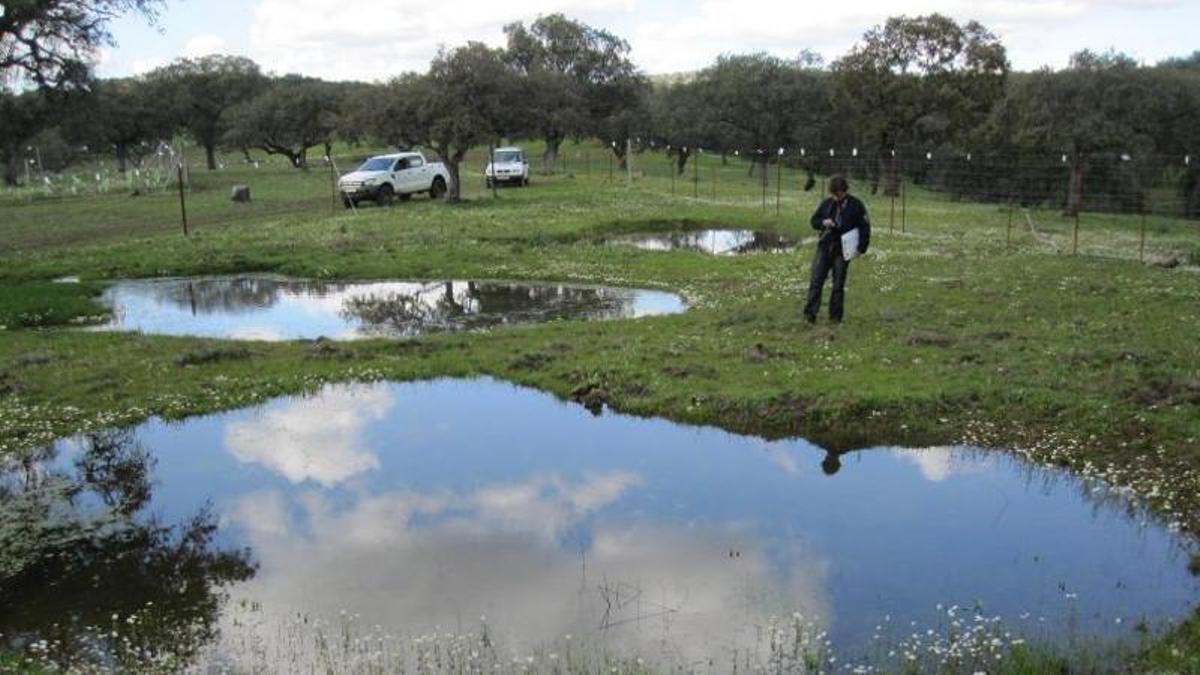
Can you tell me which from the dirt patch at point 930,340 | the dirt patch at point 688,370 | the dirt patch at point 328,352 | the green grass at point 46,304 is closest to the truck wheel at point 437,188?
the green grass at point 46,304

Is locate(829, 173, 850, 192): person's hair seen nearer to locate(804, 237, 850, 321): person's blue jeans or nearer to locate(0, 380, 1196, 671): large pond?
locate(804, 237, 850, 321): person's blue jeans

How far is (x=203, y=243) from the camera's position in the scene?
94.7ft

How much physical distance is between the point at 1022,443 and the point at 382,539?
271 inches

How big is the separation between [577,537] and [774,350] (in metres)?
6.15

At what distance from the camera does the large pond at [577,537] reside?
25.0ft

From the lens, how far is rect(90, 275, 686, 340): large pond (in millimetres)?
18250

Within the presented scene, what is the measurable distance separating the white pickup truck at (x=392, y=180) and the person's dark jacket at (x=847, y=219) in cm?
2848

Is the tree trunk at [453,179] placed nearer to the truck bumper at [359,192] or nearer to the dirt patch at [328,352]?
the truck bumper at [359,192]

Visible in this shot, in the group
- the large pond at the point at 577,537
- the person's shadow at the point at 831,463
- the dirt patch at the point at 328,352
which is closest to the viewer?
the large pond at the point at 577,537

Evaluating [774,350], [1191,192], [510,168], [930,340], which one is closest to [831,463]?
[774,350]

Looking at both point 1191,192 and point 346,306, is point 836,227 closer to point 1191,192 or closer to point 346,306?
point 346,306

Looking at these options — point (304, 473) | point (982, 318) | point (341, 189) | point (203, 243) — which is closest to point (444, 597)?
point (304, 473)

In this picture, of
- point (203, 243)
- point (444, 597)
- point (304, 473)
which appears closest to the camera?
point (444, 597)

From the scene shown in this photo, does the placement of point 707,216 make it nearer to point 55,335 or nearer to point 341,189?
point 341,189
